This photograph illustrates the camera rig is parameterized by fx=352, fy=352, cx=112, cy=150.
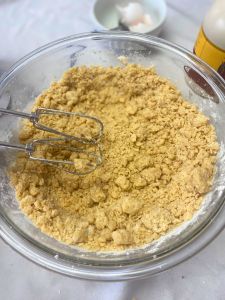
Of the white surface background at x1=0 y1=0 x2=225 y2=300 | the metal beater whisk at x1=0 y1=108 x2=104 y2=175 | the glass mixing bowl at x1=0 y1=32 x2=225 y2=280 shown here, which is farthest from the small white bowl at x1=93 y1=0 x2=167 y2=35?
the white surface background at x1=0 y1=0 x2=225 y2=300

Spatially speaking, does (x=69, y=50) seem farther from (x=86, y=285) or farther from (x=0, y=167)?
(x=86, y=285)

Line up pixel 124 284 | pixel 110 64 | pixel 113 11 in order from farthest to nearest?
pixel 113 11
pixel 110 64
pixel 124 284

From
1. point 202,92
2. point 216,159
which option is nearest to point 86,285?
point 216,159

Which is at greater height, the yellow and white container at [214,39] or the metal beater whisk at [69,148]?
the yellow and white container at [214,39]

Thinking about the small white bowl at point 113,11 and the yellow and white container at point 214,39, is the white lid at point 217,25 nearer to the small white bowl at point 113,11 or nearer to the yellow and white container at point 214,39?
the yellow and white container at point 214,39

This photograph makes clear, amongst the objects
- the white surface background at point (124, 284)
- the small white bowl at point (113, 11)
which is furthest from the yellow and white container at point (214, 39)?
the white surface background at point (124, 284)

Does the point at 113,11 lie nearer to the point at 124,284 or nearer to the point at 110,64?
the point at 110,64

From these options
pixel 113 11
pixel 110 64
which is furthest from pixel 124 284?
pixel 113 11
